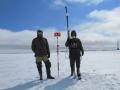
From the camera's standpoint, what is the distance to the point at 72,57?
12.7 metres

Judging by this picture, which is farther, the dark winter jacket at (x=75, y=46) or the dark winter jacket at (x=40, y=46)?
the dark winter jacket at (x=75, y=46)

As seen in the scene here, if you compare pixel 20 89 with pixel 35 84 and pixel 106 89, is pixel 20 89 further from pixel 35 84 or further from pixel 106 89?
pixel 106 89

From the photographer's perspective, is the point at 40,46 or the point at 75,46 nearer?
the point at 40,46

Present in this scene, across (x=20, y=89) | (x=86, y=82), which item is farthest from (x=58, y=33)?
(x=20, y=89)

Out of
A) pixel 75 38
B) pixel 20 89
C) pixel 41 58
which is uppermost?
pixel 75 38

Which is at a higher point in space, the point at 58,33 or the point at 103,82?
the point at 58,33

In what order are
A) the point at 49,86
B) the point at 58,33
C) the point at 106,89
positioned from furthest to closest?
the point at 58,33, the point at 49,86, the point at 106,89

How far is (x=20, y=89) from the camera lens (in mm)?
10586

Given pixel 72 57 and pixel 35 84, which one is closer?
pixel 35 84

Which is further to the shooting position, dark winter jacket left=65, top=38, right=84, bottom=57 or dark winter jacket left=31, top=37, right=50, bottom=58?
dark winter jacket left=65, top=38, right=84, bottom=57

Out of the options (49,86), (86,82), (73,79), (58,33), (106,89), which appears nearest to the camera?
(106,89)

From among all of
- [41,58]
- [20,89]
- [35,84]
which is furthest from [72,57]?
[20,89]

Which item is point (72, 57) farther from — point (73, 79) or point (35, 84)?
point (35, 84)

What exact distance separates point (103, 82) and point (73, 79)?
4.68ft
